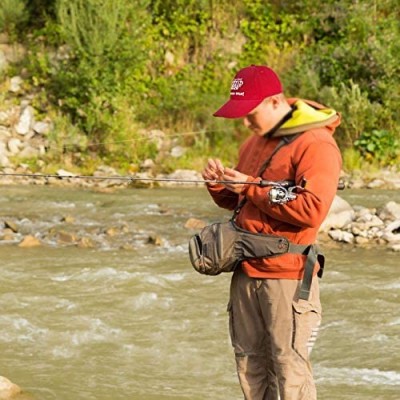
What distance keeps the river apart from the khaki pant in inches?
57.1

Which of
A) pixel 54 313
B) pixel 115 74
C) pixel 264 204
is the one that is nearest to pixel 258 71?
pixel 264 204

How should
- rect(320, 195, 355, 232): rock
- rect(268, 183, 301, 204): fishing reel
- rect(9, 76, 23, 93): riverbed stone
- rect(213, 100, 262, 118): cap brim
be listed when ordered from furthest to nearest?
rect(9, 76, 23, 93): riverbed stone
rect(320, 195, 355, 232): rock
rect(213, 100, 262, 118): cap brim
rect(268, 183, 301, 204): fishing reel

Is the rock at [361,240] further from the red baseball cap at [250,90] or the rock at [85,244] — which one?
the red baseball cap at [250,90]

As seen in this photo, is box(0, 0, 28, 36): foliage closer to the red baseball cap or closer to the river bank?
the river bank

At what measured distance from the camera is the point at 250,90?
328 centimetres

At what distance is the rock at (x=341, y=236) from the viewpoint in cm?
960

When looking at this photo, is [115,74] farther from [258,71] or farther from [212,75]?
[258,71]

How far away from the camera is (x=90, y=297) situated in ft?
23.1

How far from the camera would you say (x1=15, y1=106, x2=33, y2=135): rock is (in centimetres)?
1480

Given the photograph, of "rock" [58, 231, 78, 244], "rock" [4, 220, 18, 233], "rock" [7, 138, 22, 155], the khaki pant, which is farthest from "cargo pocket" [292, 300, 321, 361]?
"rock" [7, 138, 22, 155]

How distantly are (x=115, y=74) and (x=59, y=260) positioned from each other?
681 cm

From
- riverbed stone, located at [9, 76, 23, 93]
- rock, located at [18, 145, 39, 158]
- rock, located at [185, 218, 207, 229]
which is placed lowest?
rock, located at [18, 145, 39, 158]

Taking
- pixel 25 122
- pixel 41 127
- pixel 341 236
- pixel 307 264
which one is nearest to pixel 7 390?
pixel 307 264

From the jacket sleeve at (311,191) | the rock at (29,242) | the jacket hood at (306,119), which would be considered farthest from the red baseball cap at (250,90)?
the rock at (29,242)
